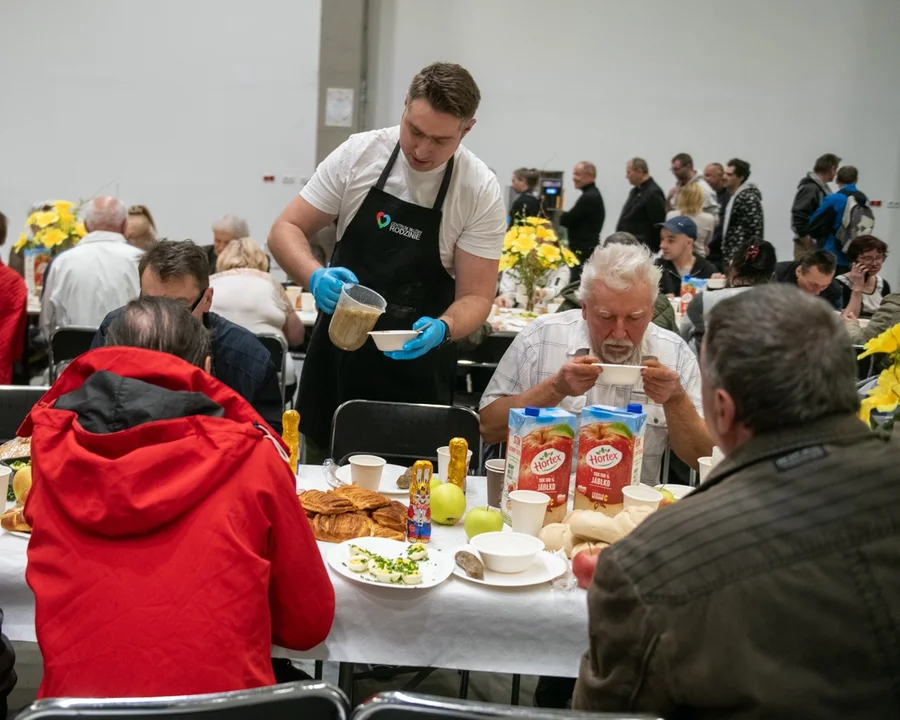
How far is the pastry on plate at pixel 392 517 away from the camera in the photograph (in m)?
2.21

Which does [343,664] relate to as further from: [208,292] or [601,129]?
[601,129]

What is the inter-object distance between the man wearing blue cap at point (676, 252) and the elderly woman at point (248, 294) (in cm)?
318

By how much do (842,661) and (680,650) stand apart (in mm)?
225

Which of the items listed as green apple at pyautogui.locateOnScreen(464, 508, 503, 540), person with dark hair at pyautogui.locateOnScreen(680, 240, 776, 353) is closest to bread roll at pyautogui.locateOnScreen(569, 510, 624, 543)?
green apple at pyautogui.locateOnScreen(464, 508, 503, 540)

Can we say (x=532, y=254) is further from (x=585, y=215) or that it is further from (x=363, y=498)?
(x=585, y=215)

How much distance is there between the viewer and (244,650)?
62.1 inches

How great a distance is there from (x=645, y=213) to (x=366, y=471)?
25.7ft

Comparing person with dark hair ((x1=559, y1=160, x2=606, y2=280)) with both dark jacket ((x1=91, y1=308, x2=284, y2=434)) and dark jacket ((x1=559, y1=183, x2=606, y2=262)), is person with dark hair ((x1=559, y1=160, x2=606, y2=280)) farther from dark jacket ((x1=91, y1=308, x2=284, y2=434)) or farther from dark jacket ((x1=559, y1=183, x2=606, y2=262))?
dark jacket ((x1=91, y1=308, x2=284, y2=434))

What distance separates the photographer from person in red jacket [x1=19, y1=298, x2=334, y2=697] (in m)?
1.51

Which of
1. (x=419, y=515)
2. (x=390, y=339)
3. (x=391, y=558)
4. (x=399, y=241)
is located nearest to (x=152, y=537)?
(x=391, y=558)

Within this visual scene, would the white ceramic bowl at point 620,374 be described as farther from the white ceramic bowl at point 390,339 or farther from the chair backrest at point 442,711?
the chair backrest at point 442,711

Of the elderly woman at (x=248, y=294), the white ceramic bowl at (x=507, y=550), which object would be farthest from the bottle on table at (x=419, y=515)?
the elderly woman at (x=248, y=294)

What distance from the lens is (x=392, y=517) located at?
88.0 inches

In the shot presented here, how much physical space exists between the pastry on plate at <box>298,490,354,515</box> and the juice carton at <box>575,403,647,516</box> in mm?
587
